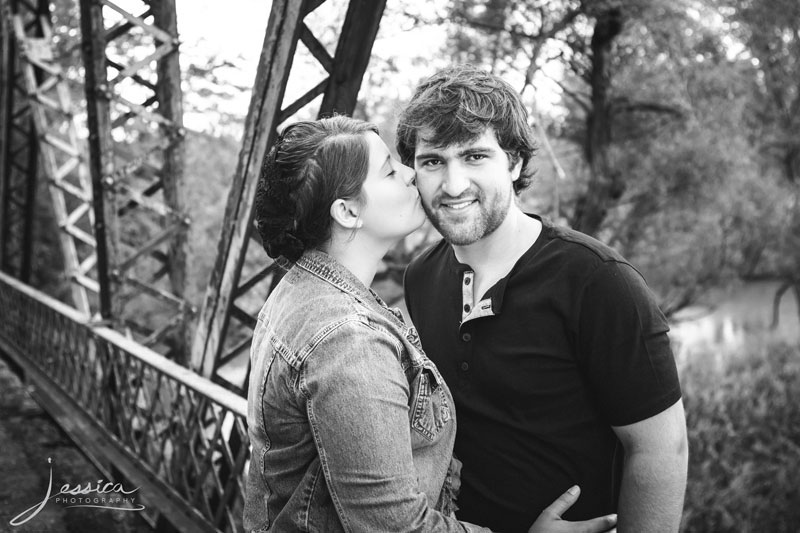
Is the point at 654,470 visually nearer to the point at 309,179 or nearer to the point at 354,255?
the point at 354,255

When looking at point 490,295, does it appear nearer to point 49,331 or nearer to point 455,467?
point 455,467

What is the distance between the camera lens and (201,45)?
17.7 feet

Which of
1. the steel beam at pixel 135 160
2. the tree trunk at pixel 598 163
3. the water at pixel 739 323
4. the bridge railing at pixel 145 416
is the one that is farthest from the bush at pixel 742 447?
the steel beam at pixel 135 160

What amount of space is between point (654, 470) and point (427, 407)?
0.59m

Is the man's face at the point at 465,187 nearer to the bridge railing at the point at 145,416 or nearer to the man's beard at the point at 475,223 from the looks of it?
the man's beard at the point at 475,223

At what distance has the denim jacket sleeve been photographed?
125cm

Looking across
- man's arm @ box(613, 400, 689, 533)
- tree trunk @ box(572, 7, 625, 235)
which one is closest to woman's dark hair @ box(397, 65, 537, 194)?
man's arm @ box(613, 400, 689, 533)

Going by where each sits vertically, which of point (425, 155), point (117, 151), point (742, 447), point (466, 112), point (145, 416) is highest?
point (466, 112)

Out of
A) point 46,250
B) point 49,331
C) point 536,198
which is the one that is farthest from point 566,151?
point 46,250

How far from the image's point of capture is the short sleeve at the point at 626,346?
62.1 inches

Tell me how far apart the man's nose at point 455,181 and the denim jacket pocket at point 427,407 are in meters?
0.53

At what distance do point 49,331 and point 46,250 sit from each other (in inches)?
250

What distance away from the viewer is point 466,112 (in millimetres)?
1843

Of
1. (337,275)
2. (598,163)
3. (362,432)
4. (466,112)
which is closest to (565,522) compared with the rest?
(362,432)
